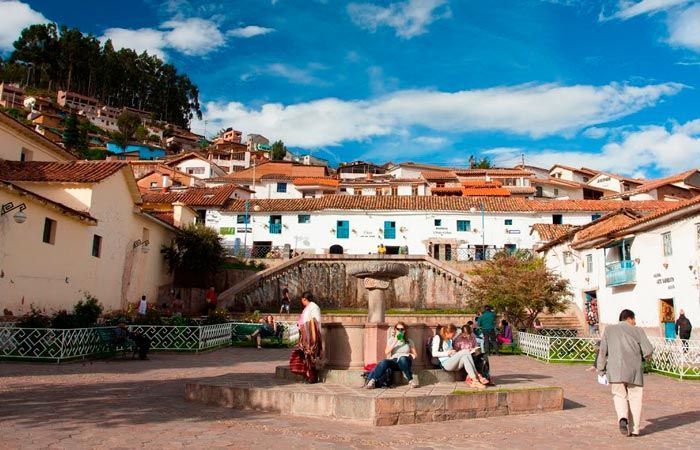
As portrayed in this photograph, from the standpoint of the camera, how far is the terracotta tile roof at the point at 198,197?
42.7 m

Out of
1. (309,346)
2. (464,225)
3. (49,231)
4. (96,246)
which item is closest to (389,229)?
(464,225)

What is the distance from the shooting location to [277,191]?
5909cm

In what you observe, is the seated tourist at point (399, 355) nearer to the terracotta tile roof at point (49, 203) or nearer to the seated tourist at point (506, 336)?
the seated tourist at point (506, 336)

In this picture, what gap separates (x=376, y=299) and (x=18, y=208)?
12677 mm

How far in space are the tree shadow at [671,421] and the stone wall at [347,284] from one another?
2227 centimetres

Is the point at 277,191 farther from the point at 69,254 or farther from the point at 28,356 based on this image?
the point at 28,356

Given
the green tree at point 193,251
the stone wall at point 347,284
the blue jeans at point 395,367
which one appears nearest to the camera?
the blue jeans at point 395,367

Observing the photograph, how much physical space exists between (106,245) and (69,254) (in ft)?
9.42

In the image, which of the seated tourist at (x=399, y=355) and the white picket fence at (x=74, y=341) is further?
the white picket fence at (x=74, y=341)

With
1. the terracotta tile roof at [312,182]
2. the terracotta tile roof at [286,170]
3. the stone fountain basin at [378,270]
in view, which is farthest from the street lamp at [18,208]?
the terracotta tile roof at [286,170]

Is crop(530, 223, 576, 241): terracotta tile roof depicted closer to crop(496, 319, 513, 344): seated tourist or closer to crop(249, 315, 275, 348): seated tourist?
crop(496, 319, 513, 344): seated tourist

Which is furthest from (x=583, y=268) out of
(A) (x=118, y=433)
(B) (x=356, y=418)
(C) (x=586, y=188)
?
(C) (x=586, y=188)

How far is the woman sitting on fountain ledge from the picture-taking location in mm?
9664

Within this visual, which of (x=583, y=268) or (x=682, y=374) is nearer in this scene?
(x=682, y=374)
